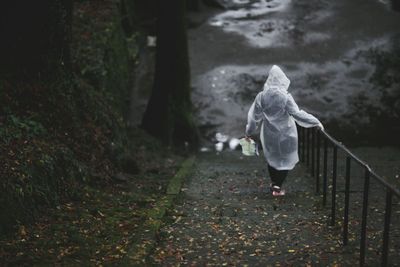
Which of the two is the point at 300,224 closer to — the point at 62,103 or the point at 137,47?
the point at 62,103

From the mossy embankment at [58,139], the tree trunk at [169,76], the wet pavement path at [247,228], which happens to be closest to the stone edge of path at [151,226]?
the wet pavement path at [247,228]

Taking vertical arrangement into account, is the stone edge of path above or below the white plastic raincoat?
below

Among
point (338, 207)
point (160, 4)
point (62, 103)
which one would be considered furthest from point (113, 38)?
point (338, 207)

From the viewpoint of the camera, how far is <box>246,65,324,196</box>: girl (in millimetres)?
7957

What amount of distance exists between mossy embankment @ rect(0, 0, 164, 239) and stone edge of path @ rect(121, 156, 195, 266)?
95 cm

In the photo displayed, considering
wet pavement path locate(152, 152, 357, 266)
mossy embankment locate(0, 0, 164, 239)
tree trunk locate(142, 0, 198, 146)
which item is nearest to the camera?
wet pavement path locate(152, 152, 357, 266)

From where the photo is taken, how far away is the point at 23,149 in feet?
21.1

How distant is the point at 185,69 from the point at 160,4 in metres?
1.58

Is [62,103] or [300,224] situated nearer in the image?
[300,224]

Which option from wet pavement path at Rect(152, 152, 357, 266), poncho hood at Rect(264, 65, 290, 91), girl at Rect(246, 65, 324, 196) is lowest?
wet pavement path at Rect(152, 152, 357, 266)

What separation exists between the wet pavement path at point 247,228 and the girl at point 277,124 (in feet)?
1.36

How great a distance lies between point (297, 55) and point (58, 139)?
475 inches

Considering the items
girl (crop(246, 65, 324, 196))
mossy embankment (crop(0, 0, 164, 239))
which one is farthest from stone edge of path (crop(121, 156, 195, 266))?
girl (crop(246, 65, 324, 196))

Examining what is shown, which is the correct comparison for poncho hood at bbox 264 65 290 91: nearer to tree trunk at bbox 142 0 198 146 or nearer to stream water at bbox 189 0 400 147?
tree trunk at bbox 142 0 198 146
